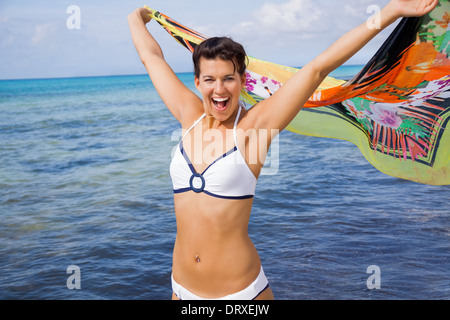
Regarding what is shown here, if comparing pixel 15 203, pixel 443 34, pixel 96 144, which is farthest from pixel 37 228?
pixel 96 144

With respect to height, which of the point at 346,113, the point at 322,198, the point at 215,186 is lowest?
the point at 322,198

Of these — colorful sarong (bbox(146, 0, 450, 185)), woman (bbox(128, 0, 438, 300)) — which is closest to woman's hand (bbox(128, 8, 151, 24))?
colorful sarong (bbox(146, 0, 450, 185))

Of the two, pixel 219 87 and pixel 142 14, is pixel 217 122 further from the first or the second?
pixel 142 14

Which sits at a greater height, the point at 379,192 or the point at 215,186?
the point at 215,186

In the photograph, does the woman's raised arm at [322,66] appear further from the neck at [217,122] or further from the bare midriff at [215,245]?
the bare midriff at [215,245]

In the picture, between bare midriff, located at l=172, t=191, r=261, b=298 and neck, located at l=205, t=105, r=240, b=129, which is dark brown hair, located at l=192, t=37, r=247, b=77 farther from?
bare midriff, located at l=172, t=191, r=261, b=298

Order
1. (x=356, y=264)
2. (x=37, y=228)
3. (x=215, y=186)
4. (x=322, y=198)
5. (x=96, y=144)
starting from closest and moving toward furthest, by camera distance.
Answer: (x=215, y=186) < (x=356, y=264) < (x=37, y=228) < (x=322, y=198) < (x=96, y=144)

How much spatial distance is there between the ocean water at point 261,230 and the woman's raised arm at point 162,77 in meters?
0.97

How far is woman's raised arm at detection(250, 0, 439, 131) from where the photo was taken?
1903mm

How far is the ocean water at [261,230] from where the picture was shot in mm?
5062

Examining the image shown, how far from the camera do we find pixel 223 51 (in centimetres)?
219
